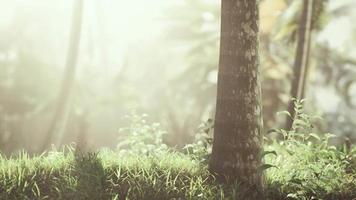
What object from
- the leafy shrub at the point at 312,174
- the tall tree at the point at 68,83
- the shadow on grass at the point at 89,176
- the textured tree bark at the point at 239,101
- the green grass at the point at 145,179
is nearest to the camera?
the shadow on grass at the point at 89,176

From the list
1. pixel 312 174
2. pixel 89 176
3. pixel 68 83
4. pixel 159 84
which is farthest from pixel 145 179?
pixel 159 84

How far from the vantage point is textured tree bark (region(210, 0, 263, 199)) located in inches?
307

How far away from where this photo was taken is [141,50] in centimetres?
5584

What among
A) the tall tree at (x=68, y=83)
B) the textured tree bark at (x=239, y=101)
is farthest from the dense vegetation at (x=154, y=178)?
the tall tree at (x=68, y=83)

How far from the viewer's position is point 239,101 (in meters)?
7.88

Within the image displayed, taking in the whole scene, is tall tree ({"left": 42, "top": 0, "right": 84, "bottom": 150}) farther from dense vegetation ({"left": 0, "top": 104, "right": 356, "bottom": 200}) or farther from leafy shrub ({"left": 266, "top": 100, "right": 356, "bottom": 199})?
leafy shrub ({"left": 266, "top": 100, "right": 356, "bottom": 199})

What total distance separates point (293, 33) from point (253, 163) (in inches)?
432

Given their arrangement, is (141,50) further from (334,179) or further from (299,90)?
(334,179)

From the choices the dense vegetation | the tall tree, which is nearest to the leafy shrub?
the dense vegetation

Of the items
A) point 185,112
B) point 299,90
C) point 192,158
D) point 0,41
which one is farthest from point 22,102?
point 192,158

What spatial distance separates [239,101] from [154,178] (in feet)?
4.84

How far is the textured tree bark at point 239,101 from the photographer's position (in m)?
7.80

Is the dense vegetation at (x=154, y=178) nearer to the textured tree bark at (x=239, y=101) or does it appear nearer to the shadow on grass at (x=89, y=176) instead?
the shadow on grass at (x=89, y=176)

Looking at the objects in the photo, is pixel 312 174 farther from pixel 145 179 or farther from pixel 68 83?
pixel 68 83
